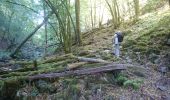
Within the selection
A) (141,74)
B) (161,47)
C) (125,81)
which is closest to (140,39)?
(161,47)

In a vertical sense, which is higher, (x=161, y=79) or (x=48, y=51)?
(x=48, y=51)

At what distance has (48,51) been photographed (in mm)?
14570

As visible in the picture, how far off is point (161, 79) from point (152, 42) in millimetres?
2562

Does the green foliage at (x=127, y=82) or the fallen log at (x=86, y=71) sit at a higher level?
the fallen log at (x=86, y=71)

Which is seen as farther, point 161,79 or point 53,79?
point 161,79

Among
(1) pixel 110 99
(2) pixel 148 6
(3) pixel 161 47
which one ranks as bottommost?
(1) pixel 110 99

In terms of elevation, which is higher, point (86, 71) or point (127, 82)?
point (86, 71)

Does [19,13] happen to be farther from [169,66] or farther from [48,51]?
[169,66]

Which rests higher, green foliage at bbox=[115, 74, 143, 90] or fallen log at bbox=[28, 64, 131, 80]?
fallen log at bbox=[28, 64, 131, 80]

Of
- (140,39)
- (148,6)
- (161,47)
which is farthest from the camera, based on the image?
(148,6)

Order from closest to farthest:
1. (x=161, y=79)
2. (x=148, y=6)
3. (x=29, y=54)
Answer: (x=161, y=79) < (x=29, y=54) < (x=148, y=6)

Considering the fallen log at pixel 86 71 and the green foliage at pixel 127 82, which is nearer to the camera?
the green foliage at pixel 127 82

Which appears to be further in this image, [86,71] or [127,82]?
[86,71]

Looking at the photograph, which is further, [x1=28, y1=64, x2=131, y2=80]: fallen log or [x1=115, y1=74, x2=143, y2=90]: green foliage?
[x1=28, y1=64, x2=131, y2=80]: fallen log
